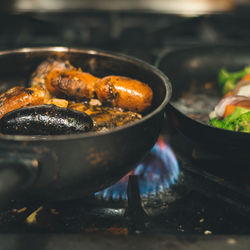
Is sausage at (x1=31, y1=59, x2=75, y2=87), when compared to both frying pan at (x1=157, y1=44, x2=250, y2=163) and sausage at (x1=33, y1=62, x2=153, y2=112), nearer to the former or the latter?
sausage at (x1=33, y1=62, x2=153, y2=112)

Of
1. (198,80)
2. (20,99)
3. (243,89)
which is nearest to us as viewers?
(20,99)

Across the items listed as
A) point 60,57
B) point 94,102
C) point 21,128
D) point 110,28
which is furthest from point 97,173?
point 110,28

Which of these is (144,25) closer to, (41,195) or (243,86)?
(243,86)

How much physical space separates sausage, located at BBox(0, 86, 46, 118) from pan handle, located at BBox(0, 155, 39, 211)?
0.41m

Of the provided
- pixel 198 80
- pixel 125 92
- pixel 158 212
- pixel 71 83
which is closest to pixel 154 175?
pixel 158 212

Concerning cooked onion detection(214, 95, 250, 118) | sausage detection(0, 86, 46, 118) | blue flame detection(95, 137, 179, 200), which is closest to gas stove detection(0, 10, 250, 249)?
blue flame detection(95, 137, 179, 200)

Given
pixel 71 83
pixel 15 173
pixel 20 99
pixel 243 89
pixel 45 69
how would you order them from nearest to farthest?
pixel 15 173, pixel 20 99, pixel 71 83, pixel 45 69, pixel 243 89

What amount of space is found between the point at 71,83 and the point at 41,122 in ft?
1.12

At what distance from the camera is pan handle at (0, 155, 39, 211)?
0.84 m

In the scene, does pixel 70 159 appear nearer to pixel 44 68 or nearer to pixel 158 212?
pixel 158 212

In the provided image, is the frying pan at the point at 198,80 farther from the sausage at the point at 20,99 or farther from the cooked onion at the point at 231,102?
the sausage at the point at 20,99

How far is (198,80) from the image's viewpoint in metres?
2.09

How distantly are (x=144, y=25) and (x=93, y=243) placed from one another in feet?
7.09

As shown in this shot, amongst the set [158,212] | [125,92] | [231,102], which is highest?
[125,92]
